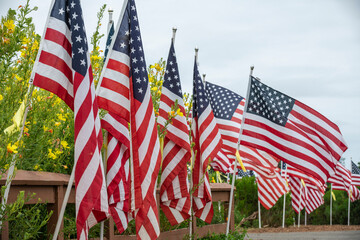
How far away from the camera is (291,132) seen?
8.42 meters

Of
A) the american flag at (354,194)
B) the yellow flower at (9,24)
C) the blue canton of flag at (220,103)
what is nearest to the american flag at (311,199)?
the american flag at (354,194)

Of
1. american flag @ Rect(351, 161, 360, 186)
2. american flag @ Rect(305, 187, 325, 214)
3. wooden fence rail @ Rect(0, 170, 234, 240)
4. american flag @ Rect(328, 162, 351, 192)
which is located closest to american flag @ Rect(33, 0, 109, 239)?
wooden fence rail @ Rect(0, 170, 234, 240)

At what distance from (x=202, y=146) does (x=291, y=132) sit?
1478mm

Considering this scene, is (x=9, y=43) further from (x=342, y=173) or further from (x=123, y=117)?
(x=342, y=173)

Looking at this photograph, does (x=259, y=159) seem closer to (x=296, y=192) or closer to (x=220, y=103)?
(x=220, y=103)

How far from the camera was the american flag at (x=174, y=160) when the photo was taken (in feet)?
24.2

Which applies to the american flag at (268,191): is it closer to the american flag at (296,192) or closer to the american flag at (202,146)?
the american flag at (296,192)

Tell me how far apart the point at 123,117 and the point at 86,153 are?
1.04m

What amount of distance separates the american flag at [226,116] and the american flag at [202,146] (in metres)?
2.10

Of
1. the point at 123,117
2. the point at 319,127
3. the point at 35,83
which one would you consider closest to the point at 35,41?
the point at 35,83

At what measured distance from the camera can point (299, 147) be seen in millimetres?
8352

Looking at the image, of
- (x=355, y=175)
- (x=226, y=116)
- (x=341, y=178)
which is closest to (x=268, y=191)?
(x=226, y=116)

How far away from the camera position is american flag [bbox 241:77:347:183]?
8.39 m

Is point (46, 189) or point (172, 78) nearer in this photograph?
point (46, 189)
